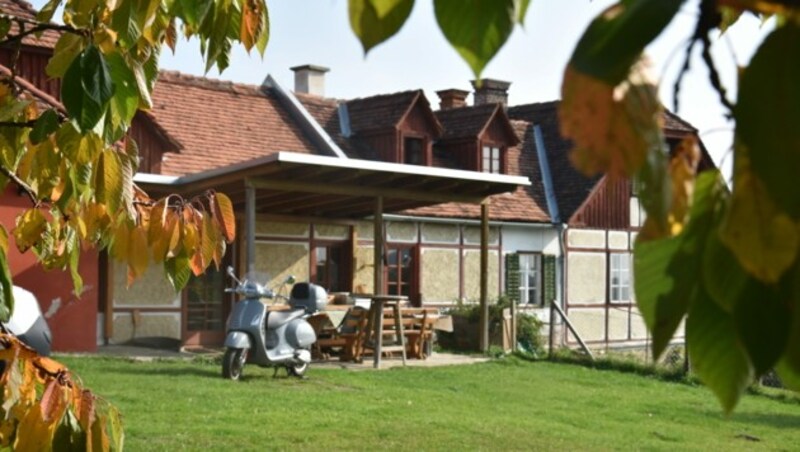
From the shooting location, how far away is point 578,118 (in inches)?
22.7

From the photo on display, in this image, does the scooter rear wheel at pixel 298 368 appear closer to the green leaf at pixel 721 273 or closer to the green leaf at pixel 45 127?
the green leaf at pixel 45 127

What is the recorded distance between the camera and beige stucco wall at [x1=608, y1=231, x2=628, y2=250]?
25266mm

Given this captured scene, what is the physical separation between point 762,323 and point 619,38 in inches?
6.2

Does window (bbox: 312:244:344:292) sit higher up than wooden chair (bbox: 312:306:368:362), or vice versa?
window (bbox: 312:244:344:292)

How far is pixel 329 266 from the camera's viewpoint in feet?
69.1

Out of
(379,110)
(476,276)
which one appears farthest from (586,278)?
(379,110)

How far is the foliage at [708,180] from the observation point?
0.53 meters

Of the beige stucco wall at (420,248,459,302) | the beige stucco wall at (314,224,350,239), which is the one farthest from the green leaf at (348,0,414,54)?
the beige stucco wall at (420,248,459,302)

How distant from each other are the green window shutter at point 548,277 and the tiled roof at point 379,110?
4330mm

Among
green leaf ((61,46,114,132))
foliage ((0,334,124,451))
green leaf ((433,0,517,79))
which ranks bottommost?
foliage ((0,334,124,451))

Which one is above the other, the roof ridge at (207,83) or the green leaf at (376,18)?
the roof ridge at (207,83)

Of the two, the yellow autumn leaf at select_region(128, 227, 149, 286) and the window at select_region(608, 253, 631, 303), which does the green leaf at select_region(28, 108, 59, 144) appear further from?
the window at select_region(608, 253, 631, 303)

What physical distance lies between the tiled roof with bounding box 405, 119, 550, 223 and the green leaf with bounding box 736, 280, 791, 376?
21100 mm

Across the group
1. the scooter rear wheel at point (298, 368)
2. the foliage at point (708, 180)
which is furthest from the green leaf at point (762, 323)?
the scooter rear wheel at point (298, 368)
